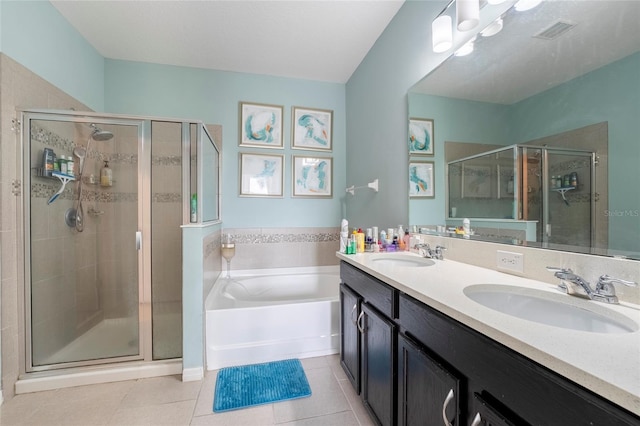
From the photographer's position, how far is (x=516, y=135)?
1.10 m

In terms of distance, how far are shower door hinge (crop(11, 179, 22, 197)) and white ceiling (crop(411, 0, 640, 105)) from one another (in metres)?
2.73

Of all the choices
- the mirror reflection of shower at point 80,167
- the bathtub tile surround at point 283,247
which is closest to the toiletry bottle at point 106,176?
the mirror reflection of shower at point 80,167

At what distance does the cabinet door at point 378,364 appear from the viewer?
3.51 feet

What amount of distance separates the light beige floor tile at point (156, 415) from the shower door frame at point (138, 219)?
41 centimetres

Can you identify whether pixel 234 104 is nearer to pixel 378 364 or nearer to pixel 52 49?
pixel 52 49

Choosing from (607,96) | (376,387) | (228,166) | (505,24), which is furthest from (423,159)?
(228,166)

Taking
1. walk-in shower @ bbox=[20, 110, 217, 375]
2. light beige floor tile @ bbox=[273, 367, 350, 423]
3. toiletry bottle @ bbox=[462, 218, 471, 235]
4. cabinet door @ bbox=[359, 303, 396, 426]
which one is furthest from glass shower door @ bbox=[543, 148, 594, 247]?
walk-in shower @ bbox=[20, 110, 217, 375]

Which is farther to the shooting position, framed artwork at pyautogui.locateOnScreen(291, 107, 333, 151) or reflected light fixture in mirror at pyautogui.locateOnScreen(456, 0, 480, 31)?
framed artwork at pyautogui.locateOnScreen(291, 107, 333, 151)

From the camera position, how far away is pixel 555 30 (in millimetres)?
948

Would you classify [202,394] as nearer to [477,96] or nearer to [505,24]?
[477,96]

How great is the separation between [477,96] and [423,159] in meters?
0.46

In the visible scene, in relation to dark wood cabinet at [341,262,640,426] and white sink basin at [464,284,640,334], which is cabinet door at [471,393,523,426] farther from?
white sink basin at [464,284,640,334]

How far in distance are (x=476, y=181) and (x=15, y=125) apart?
2.78 meters

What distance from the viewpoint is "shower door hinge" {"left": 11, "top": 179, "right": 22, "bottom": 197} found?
158 cm
